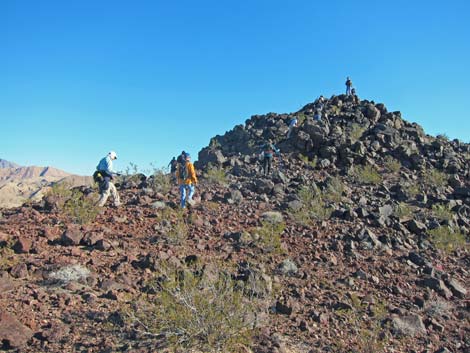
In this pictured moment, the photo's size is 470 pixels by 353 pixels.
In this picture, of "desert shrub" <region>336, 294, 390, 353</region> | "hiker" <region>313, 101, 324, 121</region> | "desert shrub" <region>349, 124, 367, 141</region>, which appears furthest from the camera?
"hiker" <region>313, 101, 324, 121</region>

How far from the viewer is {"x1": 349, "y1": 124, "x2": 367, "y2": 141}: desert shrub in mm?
19953

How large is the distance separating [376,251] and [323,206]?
2.93 meters

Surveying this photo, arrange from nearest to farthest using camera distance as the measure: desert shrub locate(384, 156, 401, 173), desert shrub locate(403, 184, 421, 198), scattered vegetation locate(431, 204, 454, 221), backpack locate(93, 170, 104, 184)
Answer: backpack locate(93, 170, 104, 184) < scattered vegetation locate(431, 204, 454, 221) < desert shrub locate(403, 184, 421, 198) < desert shrub locate(384, 156, 401, 173)

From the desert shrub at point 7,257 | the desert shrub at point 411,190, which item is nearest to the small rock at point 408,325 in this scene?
the desert shrub at point 7,257

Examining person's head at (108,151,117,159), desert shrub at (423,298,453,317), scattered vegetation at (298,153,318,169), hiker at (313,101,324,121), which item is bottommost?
desert shrub at (423,298,453,317)

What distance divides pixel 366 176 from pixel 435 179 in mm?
3075

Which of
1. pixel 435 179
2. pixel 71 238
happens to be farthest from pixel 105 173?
pixel 435 179

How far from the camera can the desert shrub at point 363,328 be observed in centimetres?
493

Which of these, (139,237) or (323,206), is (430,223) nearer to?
(323,206)

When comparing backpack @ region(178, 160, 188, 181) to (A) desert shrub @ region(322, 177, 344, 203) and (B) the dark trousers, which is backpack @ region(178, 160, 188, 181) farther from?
(B) the dark trousers

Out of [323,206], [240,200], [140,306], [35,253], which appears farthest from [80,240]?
[323,206]

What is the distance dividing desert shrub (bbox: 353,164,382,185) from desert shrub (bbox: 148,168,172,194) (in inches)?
297

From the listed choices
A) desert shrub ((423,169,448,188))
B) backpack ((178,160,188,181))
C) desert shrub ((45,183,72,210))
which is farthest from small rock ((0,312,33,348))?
desert shrub ((423,169,448,188))

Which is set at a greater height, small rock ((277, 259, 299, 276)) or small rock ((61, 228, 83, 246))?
small rock ((277, 259, 299, 276))
